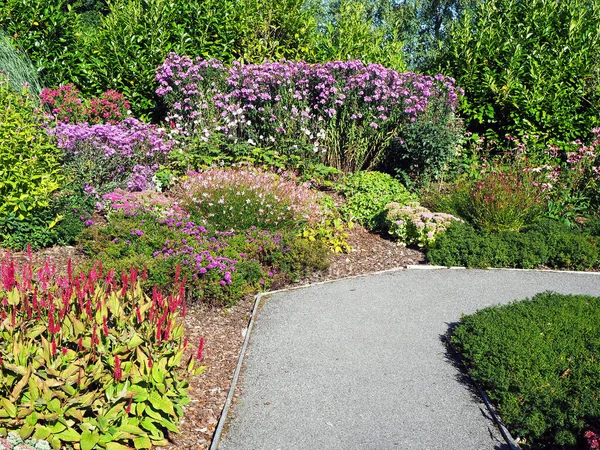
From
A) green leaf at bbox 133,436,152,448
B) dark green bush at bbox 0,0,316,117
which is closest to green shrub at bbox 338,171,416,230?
dark green bush at bbox 0,0,316,117

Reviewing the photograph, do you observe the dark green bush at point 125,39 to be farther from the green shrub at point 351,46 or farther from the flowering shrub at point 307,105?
the green shrub at point 351,46

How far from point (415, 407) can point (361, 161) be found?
19.9 ft

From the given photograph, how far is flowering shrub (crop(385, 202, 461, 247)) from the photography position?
698 cm

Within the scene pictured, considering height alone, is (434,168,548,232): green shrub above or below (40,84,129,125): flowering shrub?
below

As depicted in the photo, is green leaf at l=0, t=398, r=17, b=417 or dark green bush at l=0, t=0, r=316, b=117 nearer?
green leaf at l=0, t=398, r=17, b=417

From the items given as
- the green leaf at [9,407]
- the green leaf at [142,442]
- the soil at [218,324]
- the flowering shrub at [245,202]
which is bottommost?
the soil at [218,324]

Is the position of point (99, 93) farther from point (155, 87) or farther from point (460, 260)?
point (460, 260)

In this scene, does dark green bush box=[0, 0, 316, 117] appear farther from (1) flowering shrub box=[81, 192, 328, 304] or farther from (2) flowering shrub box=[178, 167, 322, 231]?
(1) flowering shrub box=[81, 192, 328, 304]

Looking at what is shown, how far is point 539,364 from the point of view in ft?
12.8

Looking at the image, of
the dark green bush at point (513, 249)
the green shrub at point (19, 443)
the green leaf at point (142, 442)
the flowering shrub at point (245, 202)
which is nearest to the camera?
the green shrub at point (19, 443)

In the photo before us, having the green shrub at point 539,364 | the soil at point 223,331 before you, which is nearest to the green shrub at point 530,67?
the soil at point 223,331

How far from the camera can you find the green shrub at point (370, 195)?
25.8ft

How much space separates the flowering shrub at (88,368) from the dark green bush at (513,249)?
391 cm

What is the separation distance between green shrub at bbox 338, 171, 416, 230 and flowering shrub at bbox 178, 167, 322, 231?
0.67 metres
